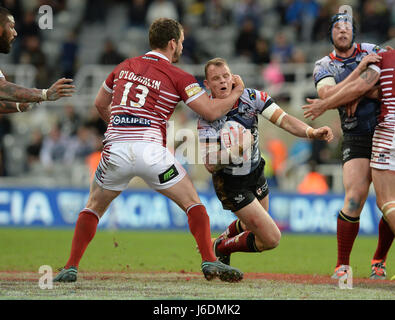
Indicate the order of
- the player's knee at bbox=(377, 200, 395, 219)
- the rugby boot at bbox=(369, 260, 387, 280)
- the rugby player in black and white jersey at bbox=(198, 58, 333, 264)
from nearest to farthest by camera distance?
1. the player's knee at bbox=(377, 200, 395, 219)
2. the rugby player in black and white jersey at bbox=(198, 58, 333, 264)
3. the rugby boot at bbox=(369, 260, 387, 280)

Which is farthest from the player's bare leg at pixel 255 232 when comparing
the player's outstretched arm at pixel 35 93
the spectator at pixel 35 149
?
the spectator at pixel 35 149

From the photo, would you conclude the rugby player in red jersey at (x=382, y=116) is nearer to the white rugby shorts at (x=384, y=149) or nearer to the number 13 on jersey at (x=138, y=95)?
the white rugby shorts at (x=384, y=149)

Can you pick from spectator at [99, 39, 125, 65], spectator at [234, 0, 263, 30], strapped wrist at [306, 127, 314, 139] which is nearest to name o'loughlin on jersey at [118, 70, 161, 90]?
strapped wrist at [306, 127, 314, 139]

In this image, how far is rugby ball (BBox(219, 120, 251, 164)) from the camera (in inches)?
299

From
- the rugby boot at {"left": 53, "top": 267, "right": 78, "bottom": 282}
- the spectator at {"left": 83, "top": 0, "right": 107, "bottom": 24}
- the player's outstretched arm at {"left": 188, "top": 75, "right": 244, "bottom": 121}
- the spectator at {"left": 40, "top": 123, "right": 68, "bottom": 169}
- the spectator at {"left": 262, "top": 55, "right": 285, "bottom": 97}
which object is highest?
A: the spectator at {"left": 83, "top": 0, "right": 107, "bottom": 24}

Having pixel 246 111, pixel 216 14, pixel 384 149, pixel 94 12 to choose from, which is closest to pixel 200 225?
pixel 246 111

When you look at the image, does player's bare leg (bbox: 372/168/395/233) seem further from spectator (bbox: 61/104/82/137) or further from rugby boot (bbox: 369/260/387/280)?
spectator (bbox: 61/104/82/137)

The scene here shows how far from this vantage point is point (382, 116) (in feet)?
24.2

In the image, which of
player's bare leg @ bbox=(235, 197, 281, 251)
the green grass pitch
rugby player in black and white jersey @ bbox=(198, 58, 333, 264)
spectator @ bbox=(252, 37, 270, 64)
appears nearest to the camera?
the green grass pitch

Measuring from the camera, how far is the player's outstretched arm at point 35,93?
725cm

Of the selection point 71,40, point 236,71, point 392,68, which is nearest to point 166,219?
point 236,71

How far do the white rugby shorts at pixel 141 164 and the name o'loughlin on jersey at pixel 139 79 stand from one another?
Answer: 1.95ft

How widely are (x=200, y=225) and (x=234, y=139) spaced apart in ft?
3.37

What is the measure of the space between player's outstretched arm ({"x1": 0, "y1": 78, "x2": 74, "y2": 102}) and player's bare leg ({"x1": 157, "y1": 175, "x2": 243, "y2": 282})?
4.65 feet
